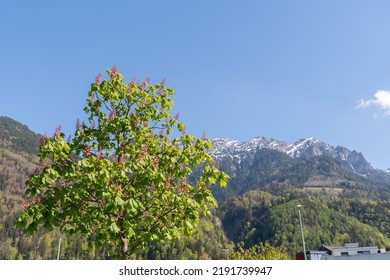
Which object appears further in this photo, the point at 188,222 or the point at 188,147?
the point at 188,147

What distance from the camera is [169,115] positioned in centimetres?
1305

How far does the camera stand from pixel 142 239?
11617 mm

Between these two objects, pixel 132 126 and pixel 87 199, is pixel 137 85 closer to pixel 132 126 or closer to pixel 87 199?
pixel 132 126

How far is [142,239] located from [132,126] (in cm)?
356

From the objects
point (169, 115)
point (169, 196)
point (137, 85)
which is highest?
point (137, 85)

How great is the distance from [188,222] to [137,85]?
5.03 meters

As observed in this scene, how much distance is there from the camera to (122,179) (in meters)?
10.5

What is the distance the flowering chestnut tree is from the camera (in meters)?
9.82

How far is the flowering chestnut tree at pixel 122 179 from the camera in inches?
387

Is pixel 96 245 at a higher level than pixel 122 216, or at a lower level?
lower
